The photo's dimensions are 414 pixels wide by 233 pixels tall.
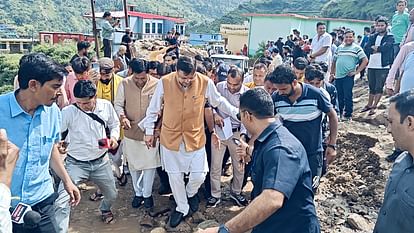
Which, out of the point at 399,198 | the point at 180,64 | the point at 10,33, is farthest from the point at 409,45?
the point at 10,33

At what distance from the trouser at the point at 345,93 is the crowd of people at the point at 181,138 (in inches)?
77.3

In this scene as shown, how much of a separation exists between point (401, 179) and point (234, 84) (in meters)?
3.10

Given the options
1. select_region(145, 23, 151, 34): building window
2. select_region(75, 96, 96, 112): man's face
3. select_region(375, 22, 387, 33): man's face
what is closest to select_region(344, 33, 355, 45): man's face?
select_region(375, 22, 387, 33): man's face

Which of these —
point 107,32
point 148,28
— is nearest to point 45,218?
point 107,32

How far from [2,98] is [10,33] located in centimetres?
5542

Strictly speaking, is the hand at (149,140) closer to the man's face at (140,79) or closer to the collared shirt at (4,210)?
the man's face at (140,79)

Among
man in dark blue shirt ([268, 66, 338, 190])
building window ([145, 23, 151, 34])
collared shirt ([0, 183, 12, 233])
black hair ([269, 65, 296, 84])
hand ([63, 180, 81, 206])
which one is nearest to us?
collared shirt ([0, 183, 12, 233])

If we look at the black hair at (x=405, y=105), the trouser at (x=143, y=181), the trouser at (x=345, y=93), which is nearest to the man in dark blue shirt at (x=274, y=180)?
the black hair at (x=405, y=105)

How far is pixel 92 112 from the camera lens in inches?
181

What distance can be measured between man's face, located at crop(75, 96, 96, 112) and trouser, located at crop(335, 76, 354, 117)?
549 centimetres

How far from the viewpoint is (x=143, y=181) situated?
5.41 meters

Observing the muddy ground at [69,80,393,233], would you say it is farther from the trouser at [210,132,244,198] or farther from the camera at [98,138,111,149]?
the camera at [98,138,111,149]

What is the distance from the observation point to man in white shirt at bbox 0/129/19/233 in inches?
77.5

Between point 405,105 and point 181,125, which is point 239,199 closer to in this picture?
point 181,125
